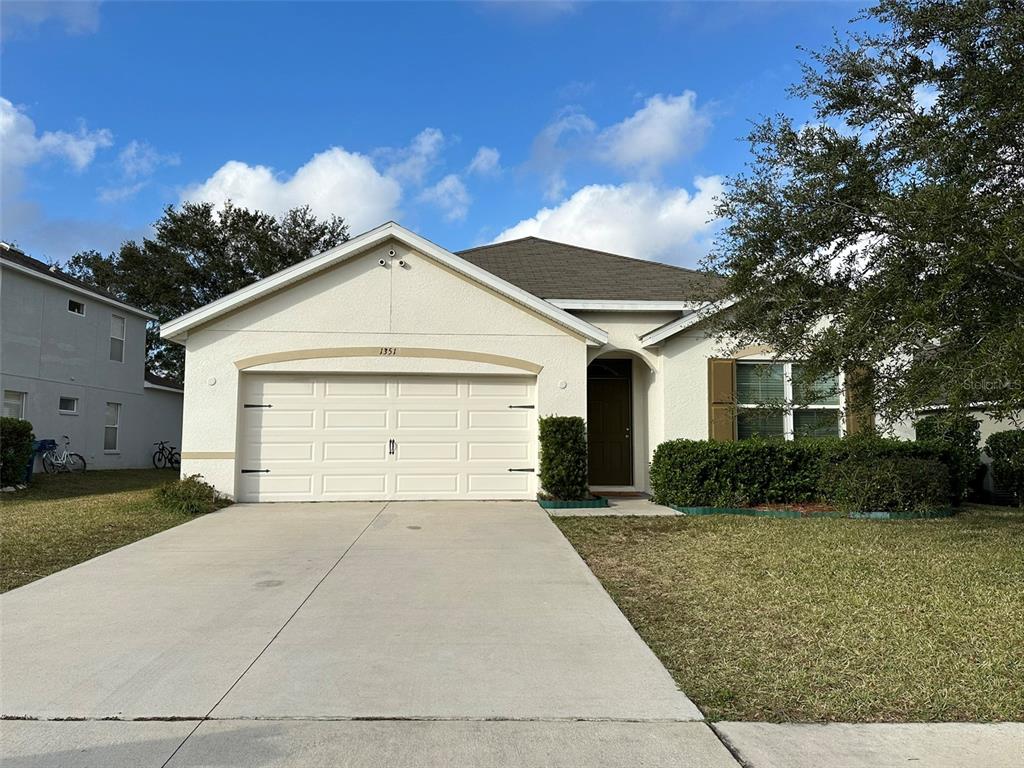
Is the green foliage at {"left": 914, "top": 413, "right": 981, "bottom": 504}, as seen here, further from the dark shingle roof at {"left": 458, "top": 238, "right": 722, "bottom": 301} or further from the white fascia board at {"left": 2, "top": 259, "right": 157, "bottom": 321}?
the white fascia board at {"left": 2, "top": 259, "right": 157, "bottom": 321}

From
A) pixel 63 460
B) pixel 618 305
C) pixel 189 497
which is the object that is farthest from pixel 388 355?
pixel 63 460

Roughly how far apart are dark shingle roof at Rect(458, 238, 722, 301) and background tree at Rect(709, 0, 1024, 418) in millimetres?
4840

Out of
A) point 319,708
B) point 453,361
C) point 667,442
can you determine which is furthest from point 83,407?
point 319,708

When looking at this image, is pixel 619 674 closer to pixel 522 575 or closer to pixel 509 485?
pixel 522 575

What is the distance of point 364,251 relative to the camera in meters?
12.1

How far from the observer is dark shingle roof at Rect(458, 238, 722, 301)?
13.6 m

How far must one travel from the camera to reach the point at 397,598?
238 inches

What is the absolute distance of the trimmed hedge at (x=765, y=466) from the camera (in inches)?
438

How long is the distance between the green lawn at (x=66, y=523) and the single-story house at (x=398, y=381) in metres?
1.64

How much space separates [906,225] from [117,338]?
74.1 ft

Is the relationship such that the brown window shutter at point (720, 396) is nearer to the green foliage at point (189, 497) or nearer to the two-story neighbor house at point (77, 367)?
the green foliage at point (189, 497)

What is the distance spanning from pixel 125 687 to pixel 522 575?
3686mm

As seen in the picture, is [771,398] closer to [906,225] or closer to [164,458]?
[906,225]

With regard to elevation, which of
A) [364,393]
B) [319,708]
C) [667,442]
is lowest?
[319,708]
